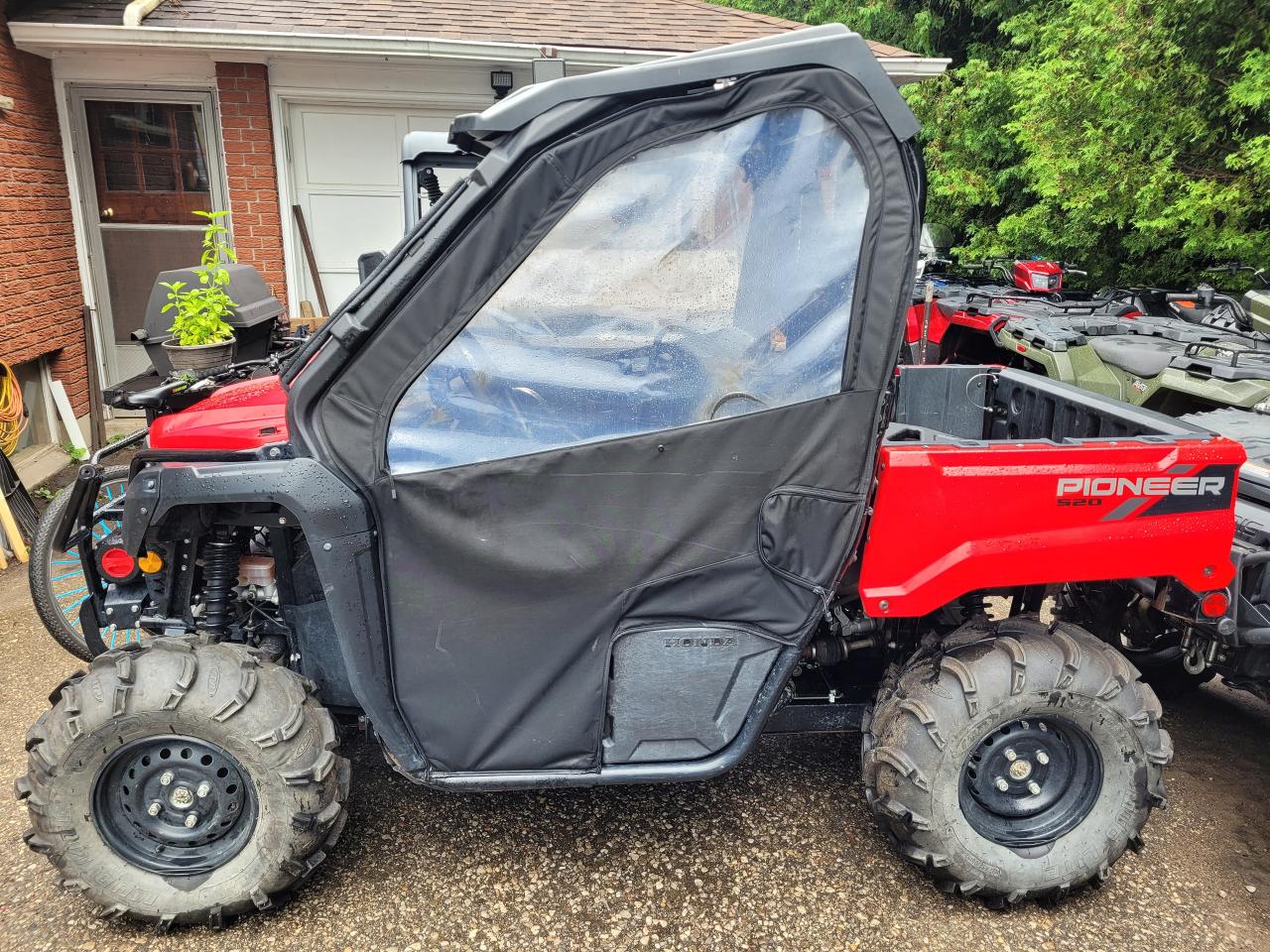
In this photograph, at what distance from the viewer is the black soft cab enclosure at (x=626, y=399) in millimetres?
2279

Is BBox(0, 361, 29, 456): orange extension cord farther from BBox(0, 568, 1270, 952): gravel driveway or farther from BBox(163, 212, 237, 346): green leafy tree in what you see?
BBox(0, 568, 1270, 952): gravel driveway

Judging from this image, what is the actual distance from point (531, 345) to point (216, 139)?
22.3 feet

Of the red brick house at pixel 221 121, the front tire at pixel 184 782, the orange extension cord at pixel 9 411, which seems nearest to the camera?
the front tire at pixel 184 782

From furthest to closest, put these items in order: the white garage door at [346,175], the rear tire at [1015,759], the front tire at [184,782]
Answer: the white garage door at [346,175] < the rear tire at [1015,759] < the front tire at [184,782]

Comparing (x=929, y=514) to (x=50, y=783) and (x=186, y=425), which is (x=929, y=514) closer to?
(x=186, y=425)

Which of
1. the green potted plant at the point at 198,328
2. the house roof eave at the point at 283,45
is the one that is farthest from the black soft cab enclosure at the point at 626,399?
the house roof eave at the point at 283,45

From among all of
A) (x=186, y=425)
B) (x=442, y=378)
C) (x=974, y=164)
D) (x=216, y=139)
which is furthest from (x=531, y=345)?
(x=974, y=164)

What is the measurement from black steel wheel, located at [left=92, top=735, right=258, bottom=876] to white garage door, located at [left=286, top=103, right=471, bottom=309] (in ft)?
19.9

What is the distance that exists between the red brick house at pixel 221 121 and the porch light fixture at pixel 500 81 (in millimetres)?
84

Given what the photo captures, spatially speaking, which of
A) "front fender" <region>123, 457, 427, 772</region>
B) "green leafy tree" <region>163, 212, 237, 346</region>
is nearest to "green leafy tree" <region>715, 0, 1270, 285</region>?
"green leafy tree" <region>163, 212, 237, 346</region>

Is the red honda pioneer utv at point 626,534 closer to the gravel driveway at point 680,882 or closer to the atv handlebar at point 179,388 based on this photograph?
the gravel driveway at point 680,882

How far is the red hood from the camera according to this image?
2.87m

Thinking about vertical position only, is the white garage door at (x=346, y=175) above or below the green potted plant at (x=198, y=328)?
above

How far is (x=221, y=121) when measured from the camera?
25.2ft
